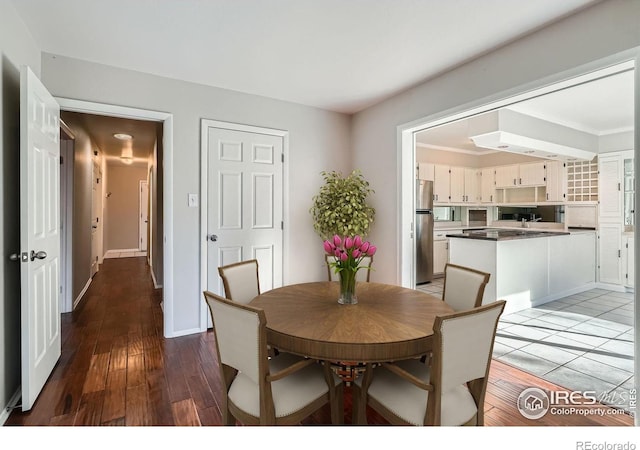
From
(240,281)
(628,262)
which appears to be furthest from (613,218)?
(240,281)

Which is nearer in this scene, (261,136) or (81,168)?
(261,136)

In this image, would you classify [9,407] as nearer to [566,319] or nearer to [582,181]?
[566,319]

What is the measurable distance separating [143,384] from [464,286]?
7.43 ft

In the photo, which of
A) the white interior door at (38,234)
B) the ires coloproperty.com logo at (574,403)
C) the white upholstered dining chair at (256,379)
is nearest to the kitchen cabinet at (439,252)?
the ires coloproperty.com logo at (574,403)

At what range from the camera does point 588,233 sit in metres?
4.97

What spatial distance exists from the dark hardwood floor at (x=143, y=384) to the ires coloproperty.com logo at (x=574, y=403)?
5cm

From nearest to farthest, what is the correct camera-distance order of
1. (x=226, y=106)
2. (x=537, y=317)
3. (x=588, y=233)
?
1. (x=226, y=106)
2. (x=537, y=317)
3. (x=588, y=233)

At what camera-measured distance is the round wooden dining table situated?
133cm

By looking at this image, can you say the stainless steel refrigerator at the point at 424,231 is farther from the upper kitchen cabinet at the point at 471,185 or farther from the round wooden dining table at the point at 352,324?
the round wooden dining table at the point at 352,324

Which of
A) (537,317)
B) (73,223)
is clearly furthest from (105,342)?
(537,317)

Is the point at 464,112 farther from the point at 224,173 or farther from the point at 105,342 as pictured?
the point at 105,342

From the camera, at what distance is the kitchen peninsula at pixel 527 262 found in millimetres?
3734

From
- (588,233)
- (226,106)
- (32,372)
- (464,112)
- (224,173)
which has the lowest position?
(32,372)

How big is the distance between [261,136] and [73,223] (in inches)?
99.9
